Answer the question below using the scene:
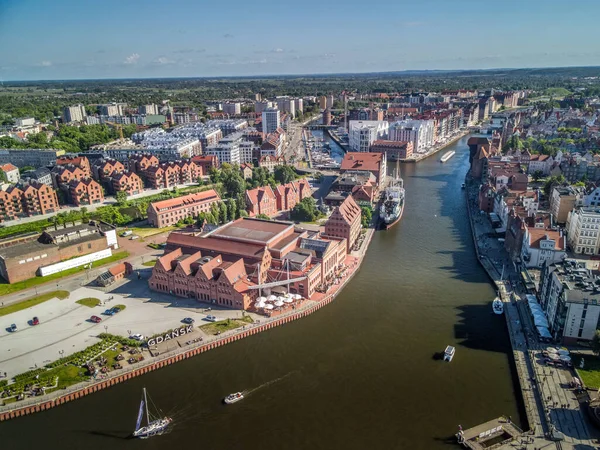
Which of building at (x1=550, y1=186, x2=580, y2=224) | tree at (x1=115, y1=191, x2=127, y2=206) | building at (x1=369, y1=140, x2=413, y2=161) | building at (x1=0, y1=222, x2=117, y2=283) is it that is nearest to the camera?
building at (x1=0, y1=222, x2=117, y2=283)

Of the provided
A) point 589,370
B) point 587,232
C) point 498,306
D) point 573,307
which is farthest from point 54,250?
point 587,232

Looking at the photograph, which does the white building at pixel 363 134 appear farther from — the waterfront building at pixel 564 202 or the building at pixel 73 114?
the building at pixel 73 114

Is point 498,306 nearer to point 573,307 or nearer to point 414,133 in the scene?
point 573,307

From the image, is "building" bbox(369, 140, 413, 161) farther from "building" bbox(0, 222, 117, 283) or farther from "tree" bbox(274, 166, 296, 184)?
"building" bbox(0, 222, 117, 283)

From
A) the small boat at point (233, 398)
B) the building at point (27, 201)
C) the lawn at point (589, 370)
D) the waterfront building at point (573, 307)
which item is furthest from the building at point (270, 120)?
the lawn at point (589, 370)

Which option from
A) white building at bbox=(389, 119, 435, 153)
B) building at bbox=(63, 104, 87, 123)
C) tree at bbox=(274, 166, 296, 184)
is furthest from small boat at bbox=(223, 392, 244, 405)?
building at bbox=(63, 104, 87, 123)

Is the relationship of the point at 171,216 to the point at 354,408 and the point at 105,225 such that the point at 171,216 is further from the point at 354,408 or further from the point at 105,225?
the point at 354,408
